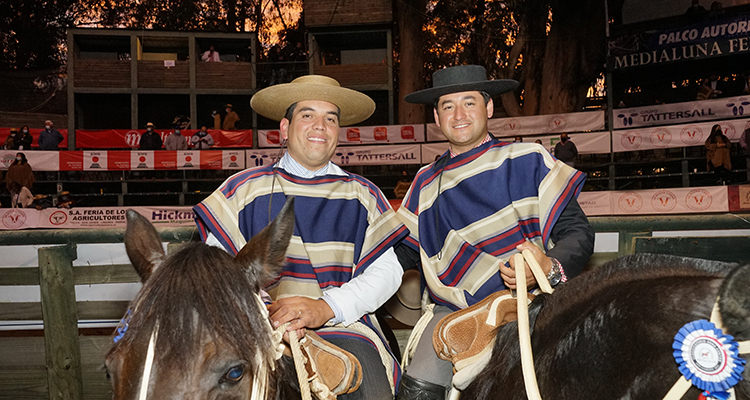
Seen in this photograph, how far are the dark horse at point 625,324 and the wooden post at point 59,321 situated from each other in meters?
3.91

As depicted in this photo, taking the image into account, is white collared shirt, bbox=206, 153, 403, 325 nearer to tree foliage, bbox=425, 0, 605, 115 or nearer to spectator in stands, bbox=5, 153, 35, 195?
tree foliage, bbox=425, 0, 605, 115

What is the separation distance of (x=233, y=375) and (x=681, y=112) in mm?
17003

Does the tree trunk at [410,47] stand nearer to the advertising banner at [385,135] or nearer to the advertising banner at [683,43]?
the advertising banner at [385,135]

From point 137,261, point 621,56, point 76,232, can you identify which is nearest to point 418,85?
point 621,56

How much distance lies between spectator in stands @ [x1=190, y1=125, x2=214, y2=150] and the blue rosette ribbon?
19.2m

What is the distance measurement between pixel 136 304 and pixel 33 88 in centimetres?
3658

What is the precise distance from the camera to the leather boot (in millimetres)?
2465

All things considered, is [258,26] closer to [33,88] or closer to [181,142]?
[33,88]

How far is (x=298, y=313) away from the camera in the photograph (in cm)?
211

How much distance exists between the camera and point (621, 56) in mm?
17219

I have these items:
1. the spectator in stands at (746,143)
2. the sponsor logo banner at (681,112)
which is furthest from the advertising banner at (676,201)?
the sponsor logo banner at (681,112)

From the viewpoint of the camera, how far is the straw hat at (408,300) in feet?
13.3

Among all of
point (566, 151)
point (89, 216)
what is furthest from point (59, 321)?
point (566, 151)

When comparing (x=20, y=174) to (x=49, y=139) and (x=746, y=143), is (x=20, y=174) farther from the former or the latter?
(x=746, y=143)
